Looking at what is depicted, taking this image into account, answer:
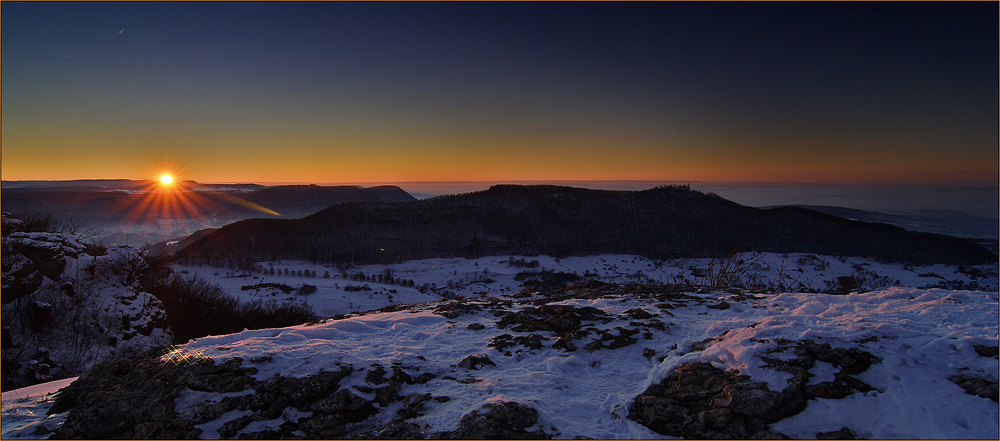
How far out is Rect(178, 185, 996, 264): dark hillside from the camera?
69062 millimetres

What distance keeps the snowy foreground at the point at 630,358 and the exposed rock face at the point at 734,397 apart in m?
0.09

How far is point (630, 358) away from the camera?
16.8 feet

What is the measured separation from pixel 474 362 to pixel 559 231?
84210mm

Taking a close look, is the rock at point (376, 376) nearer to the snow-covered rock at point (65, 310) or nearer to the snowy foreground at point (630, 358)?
the snowy foreground at point (630, 358)

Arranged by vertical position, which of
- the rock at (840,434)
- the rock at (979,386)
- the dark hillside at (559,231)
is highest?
the rock at (979,386)

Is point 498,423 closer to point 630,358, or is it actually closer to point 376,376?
point 376,376

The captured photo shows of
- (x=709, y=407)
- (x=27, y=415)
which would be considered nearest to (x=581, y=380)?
(x=709, y=407)

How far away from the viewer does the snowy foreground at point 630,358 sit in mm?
3383

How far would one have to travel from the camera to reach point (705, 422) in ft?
11.2

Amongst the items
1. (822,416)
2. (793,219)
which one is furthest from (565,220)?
(822,416)

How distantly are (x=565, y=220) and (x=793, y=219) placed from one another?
50.4m

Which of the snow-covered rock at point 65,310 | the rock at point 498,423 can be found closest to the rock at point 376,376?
the rock at point 498,423

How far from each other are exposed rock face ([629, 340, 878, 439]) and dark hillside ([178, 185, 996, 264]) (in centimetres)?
7036

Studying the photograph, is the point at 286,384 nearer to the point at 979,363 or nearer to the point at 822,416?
the point at 822,416
